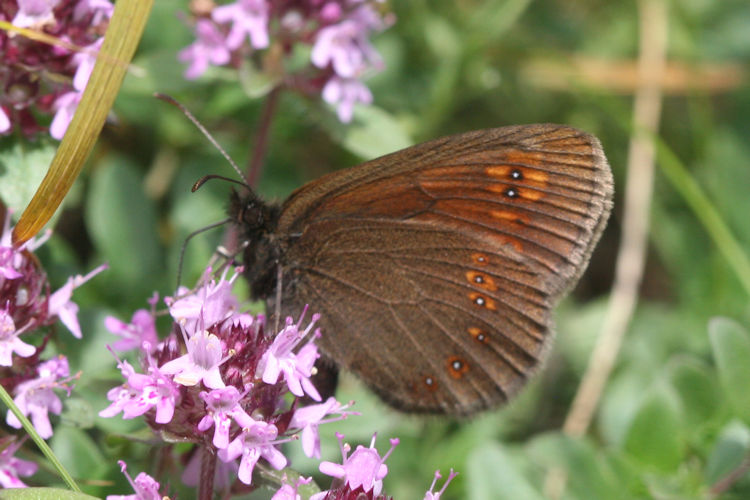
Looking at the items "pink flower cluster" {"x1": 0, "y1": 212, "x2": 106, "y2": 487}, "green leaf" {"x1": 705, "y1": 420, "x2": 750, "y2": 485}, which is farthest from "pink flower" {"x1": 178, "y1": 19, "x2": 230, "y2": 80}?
"green leaf" {"x1": 705, "y1": 420, "x2": 750, "y2": 485}

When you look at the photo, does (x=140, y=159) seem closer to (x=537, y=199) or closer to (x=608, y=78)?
(x=537, y=199)

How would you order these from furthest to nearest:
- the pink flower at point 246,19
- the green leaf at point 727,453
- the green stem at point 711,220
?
1. the green stem at point 711,220
2. the pink flower at point 246,19
3. the green leaf at point 727,453

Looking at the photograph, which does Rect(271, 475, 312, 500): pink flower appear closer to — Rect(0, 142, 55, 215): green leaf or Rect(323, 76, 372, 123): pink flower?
Rect(0, 142, 55, 215): green leaf

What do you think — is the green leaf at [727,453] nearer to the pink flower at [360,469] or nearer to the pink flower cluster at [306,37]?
the pink flower at [360,469]

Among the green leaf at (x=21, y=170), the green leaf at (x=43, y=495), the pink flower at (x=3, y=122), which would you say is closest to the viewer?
the green leaf at (x=43, y=495)

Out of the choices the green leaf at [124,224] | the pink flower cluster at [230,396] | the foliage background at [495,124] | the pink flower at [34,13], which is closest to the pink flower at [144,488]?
the pink flower cluster at [230,396]

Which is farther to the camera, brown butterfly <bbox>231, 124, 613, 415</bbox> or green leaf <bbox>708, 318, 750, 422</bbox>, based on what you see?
green leaf <bbox>708, 318, 750, 422</bbox>
